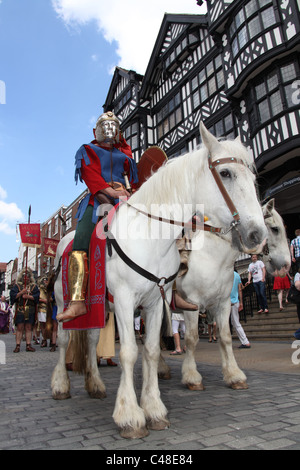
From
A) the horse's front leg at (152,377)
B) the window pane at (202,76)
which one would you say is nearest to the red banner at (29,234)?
the horse's front leg at (152,377)

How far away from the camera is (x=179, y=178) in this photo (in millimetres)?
3021

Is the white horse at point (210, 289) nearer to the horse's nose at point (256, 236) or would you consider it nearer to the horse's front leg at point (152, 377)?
the horse's front leg at point (152, 377)

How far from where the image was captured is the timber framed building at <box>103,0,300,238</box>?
13766 mm

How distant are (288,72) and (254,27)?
3.03m

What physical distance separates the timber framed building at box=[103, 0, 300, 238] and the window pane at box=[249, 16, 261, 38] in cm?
5

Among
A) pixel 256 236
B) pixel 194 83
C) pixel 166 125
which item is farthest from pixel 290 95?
pixel 256 236

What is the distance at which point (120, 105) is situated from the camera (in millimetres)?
29078

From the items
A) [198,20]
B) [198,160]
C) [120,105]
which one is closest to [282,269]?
[198,160]

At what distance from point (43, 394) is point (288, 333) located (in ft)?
24.0

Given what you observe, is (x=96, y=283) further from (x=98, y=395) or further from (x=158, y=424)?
(x=98, y=395)

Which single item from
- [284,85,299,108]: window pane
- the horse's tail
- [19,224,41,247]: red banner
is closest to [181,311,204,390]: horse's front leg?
the horse's tail

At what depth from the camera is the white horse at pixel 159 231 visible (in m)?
2.59

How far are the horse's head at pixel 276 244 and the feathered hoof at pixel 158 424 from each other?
398 centimetres

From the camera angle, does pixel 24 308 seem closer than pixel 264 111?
Yes
